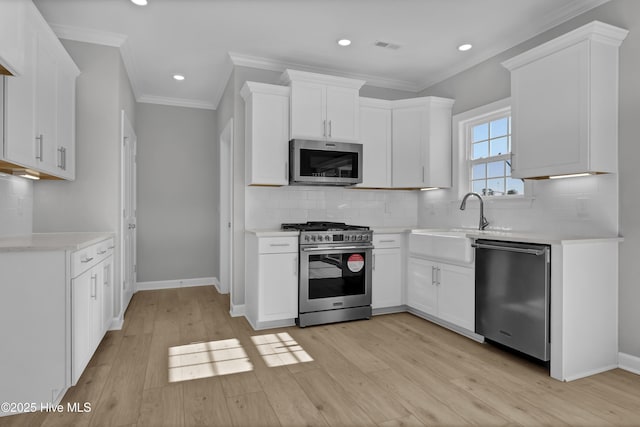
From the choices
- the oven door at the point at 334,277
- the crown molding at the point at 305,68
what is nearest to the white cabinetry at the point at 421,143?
the crown molding at the point at 305,68

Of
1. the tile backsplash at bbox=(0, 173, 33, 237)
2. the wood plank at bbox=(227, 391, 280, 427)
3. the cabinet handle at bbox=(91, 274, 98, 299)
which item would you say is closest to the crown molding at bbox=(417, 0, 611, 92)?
the wood plank at bbox=(227, 391, 280, 427)

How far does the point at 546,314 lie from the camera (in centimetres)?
248

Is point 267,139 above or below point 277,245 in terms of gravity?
above

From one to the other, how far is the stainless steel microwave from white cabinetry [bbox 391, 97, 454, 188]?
0.58 metres

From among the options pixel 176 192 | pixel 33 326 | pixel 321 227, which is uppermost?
pixel 176 192

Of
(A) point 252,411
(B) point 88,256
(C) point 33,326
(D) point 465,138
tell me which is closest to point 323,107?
(D) point 465,138

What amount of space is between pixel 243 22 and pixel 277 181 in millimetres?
1454

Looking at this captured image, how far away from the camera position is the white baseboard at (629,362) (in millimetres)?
2525

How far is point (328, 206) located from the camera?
14.1ft

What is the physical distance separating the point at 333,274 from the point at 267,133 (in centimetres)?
156

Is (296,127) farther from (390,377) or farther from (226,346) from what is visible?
(390,377)

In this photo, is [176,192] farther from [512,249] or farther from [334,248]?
[512,249]

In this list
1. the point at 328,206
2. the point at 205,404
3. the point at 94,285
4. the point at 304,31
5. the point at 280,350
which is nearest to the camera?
the point at 205,404

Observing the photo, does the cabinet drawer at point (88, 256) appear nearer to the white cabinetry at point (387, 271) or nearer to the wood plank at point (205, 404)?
the wood plank at point (205, 404)
